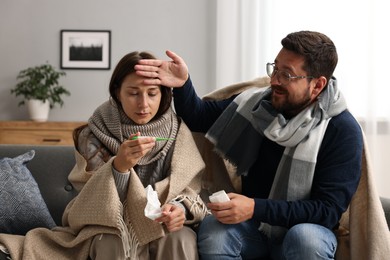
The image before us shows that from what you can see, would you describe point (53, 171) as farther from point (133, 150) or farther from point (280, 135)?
point (280, 135)

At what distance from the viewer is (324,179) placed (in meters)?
2.10

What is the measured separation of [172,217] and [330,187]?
1.77 feet

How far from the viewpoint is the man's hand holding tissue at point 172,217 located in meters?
1.99

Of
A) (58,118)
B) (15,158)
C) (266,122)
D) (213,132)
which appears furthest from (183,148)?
(58,118)

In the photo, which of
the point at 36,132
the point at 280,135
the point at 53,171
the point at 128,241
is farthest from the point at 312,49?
the point at 36,132

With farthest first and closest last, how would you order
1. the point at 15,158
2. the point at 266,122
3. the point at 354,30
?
the point at 354,30 < the point at 15,158 < the point at 266,122

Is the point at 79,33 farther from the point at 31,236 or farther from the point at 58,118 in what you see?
the point at 31,236

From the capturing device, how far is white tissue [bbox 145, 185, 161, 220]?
1.95 metres

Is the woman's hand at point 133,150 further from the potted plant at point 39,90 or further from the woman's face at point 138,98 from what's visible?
the potted plant at point 39,90

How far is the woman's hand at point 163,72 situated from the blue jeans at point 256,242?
21.0 inches

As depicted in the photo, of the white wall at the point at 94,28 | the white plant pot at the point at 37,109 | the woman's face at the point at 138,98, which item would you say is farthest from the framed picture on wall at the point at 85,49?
the woman's face at the point at 138,98

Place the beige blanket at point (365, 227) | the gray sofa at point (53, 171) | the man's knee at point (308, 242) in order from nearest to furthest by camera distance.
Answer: the man's knee at point (308, 242), the beige blanket at point (365, 227), the gray sofa at point (53, 171)

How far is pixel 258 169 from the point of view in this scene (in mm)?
2307

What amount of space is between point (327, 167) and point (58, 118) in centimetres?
373
